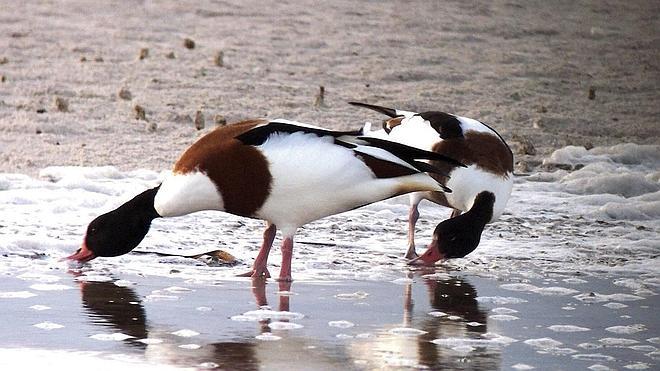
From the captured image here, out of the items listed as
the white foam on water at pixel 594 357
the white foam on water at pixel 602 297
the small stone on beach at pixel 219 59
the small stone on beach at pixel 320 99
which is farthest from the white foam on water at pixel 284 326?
the small stone on beach at pixel 219 59

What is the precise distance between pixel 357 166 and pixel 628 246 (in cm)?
254

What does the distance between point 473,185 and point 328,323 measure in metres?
2.17

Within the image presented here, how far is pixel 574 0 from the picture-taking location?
2397cm

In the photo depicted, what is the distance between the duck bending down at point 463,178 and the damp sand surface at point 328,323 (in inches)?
10.1

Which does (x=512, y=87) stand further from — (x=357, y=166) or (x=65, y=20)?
(x=357, y=166)

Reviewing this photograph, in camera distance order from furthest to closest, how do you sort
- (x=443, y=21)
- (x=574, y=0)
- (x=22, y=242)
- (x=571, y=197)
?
(x=574, y=0)
(x=443, y=21)
(x=571, y=197)
(x=22, y=242)

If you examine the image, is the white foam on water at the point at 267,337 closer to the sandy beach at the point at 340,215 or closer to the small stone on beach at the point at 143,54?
the sandy beach at the point at 340,215

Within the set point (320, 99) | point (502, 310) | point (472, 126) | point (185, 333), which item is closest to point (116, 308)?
point (185, 333)

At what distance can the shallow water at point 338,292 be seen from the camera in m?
5.95

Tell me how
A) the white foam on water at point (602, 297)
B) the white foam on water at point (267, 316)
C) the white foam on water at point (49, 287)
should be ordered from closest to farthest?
the white foam on water at point (267, 316) → the white foam on water at point (49, 287) → the white foam on water at point (602, 297)

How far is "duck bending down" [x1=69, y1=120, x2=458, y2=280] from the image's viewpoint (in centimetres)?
746

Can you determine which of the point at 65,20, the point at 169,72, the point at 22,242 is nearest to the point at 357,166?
the point at 22,242

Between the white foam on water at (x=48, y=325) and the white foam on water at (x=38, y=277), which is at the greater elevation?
the white foam on water at (x=38, y=277)

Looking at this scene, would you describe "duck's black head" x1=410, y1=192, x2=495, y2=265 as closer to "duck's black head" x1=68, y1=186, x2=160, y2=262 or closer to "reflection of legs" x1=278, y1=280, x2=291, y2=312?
"reflection of legs" x1=278, y1=280, x2=291, y2=312
